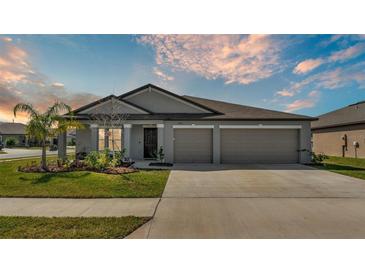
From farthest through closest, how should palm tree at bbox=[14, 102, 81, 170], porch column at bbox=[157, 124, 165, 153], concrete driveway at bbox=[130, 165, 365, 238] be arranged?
1. porch column at bbox=[157, 124, 165, 153]
2. palm tree at bbox=[14, 102, 81, 170]
3. concrete driveway at bbox=[130, 165, 365, 238]

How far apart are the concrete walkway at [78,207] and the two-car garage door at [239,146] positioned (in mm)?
8369

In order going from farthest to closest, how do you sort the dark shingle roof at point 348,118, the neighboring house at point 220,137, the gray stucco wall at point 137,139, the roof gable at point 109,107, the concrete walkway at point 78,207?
the dark shingle roof at point 348,118 < the gray stucco wall at point 137,139 < the roof gable at point 109,107 < the neighboring house at point 220,137 < the concrete walkway at point 78,207

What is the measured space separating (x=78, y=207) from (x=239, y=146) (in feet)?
36.9

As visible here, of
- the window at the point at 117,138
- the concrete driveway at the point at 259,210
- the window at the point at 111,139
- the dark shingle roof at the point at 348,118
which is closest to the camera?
the concrete driveway at the point at 259,210

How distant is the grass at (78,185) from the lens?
634cm

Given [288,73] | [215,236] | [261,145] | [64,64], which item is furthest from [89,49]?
[288,73]

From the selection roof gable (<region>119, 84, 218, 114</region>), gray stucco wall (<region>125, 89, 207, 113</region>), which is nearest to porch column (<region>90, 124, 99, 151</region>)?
roof gable (<region>119, 84, 218, 114</region>)

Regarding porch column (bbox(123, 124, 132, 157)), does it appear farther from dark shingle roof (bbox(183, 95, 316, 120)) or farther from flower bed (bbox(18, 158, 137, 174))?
dark shingle roof (bbox(183, 95, 316, 120))

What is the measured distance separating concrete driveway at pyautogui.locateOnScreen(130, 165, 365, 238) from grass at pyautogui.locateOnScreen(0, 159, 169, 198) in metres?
0.85

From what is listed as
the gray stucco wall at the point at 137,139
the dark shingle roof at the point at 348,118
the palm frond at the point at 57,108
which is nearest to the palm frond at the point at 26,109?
the palm frond at the point at 57,108

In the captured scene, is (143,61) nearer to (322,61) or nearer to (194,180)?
(194,180)

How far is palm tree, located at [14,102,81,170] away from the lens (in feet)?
32.1

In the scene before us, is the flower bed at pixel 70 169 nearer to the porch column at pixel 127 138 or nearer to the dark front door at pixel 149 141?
the porch column at pixel 127 138

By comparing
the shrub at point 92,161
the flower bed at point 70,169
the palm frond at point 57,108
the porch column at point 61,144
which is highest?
the palm frond at point 57,108
